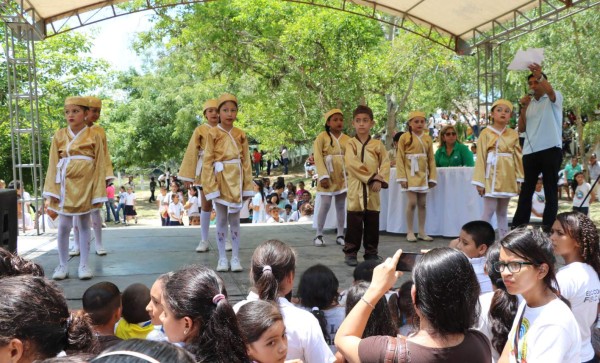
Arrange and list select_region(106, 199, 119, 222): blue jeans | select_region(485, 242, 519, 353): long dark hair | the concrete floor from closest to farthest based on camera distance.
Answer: select_region(485, 242, 519, 353): long dark hair, the concrete floor, select_region(106, 199, 119, 222): blue jeans

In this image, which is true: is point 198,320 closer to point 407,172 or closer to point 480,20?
point 407,172

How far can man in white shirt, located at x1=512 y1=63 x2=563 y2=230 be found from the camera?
6.48 metres

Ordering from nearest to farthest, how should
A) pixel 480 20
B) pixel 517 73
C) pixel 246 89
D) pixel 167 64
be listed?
1. pixel 480 20
2. pixel 517 73
3. pixel 246 89
4. pixel 167 64

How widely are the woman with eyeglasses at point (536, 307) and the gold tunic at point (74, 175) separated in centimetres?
421

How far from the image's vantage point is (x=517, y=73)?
55.7 ft

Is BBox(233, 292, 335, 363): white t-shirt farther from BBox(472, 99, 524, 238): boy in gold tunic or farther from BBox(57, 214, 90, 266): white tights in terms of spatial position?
BBox(472, 99, 524, 238): boy in gold tunic

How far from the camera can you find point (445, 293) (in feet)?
6.81

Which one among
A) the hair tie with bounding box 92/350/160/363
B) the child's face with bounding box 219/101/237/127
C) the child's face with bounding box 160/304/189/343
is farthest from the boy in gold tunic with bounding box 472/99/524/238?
the hair tie with bounding box 92/350/160/363

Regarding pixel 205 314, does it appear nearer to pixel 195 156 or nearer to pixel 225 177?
pixel 225 177

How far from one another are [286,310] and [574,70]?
1341cm

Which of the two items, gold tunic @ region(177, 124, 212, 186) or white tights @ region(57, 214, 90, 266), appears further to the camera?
gold tunic @ region(177, 124, 212, 186)

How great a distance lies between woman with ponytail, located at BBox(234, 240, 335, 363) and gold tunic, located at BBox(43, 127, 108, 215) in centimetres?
323

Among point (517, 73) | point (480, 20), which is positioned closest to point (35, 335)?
point (480, 20)

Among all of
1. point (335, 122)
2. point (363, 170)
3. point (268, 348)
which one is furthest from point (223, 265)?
point (268, 348)
